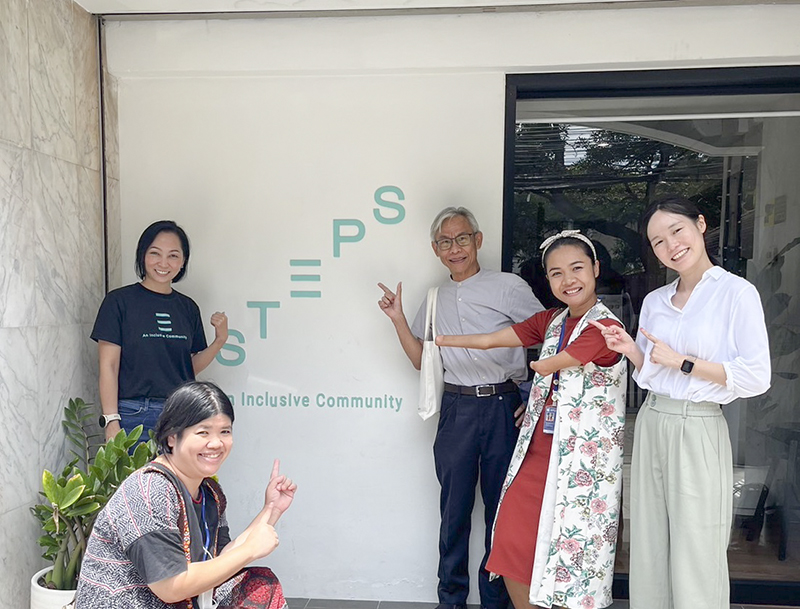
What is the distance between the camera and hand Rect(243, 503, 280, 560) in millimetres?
1745

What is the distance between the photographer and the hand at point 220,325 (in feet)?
10.6

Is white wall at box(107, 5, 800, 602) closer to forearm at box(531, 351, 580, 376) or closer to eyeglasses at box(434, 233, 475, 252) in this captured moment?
eyeglasses at box(434, 233, 475, 252)

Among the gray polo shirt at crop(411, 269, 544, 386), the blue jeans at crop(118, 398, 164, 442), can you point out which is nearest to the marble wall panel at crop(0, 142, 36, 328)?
the blue jeans at crop(118, 398, 164, 442)

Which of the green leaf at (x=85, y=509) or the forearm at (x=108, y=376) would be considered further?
the forearm at (x=108, y=376)

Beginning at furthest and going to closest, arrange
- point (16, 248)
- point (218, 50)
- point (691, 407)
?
1. point (218, 50)
2. point (16, 248)
3. point (691, 407)

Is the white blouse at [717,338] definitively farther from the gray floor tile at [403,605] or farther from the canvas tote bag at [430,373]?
the gray floor tile at [403,605]

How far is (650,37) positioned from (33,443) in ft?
11.0

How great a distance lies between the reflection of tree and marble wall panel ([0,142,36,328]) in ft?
7.60

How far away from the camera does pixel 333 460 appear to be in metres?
3.44

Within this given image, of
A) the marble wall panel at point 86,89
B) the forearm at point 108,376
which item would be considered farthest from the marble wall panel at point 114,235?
the forearm at point 108,376

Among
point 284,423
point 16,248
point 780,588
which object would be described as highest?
point 16,248

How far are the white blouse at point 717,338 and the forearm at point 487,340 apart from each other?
59 cm

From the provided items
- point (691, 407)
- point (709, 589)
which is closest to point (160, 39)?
point (691, 407)

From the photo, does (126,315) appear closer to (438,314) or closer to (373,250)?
(373,250)
